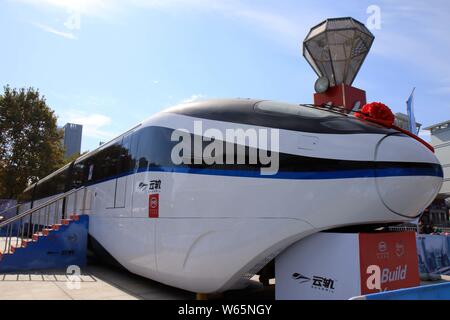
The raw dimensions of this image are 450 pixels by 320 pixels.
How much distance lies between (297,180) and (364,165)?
2.27 ft

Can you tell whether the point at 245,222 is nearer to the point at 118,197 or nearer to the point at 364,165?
the point at 364,165

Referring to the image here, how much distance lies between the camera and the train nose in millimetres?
3520

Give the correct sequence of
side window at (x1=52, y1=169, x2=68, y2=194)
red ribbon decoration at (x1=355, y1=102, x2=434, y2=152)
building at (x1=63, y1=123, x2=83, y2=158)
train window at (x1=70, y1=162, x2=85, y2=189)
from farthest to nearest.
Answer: building at (x1=63, y1=123, x2=83, y2=158) → side window at (x1=52, y1=169, x2=68, y2=194) → train window at (x1=70, y1=162, x2=85, y2=189) → red ribbon decoration at (x1=355, y1=102, x2=434, y2=152)

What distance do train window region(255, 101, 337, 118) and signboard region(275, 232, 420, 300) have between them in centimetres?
140

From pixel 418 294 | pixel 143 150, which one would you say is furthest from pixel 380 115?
pixel 143 150

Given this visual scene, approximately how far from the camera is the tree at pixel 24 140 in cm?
2825

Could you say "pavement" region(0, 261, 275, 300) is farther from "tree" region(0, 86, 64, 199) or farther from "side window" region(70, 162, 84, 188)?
"tree" region(0, 86, 64, 199)

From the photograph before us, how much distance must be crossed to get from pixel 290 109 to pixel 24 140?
29900mm

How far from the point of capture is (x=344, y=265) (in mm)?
3588

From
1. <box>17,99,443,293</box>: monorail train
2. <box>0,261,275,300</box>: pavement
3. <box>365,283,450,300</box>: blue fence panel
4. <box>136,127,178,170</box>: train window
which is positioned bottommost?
<box>0,261,275,300</box>: pavement

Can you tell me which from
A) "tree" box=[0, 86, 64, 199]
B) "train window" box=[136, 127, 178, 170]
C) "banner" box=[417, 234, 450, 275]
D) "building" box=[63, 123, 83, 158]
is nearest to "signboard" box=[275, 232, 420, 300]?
"train window" box=[136, 127, 178, 170]

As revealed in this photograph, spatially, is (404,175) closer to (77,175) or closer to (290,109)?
(290,109)

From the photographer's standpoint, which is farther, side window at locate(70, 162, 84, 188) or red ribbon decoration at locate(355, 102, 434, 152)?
side window at locate(70, 162, 84, 188)
